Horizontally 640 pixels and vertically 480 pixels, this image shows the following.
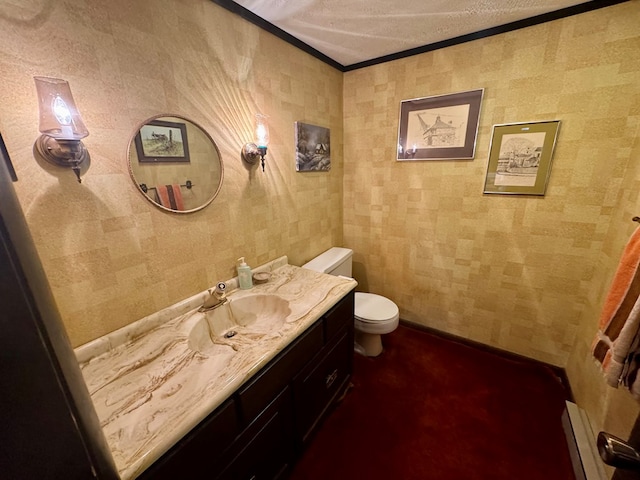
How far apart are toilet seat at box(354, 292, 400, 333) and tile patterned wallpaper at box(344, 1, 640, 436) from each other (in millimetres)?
467

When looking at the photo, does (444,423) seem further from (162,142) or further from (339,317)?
(162,142)

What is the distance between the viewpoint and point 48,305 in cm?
34

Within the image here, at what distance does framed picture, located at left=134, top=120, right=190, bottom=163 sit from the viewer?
1.06 m

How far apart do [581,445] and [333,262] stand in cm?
170

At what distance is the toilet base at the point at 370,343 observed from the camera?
6.53 ft

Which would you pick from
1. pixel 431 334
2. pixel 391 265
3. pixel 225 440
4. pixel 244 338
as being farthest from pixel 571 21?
pixel 225 440

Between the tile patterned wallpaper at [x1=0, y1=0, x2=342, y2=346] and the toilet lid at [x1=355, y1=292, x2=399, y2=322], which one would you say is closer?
the tile patterned wallpaper at [x1=0, y1=0, x2=342, y2=346]

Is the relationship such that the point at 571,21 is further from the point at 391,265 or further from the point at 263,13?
the point at 391,265

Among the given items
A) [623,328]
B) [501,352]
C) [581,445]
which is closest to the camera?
[623,328]

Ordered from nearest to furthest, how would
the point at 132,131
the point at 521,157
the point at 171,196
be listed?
the point at 132,131 < the point at 171,196 < the point at 521,157

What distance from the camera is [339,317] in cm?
147

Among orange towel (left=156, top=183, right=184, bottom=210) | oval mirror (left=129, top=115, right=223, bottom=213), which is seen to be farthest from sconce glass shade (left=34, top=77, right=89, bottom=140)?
orange towel (left=156, top=183, right=184, bottom=210)

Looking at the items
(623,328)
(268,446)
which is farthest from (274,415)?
(623,328)

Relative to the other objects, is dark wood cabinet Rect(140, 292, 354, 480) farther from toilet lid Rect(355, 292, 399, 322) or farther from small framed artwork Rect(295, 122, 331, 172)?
small framed artwork Rect(295, 122, 331, 172)
